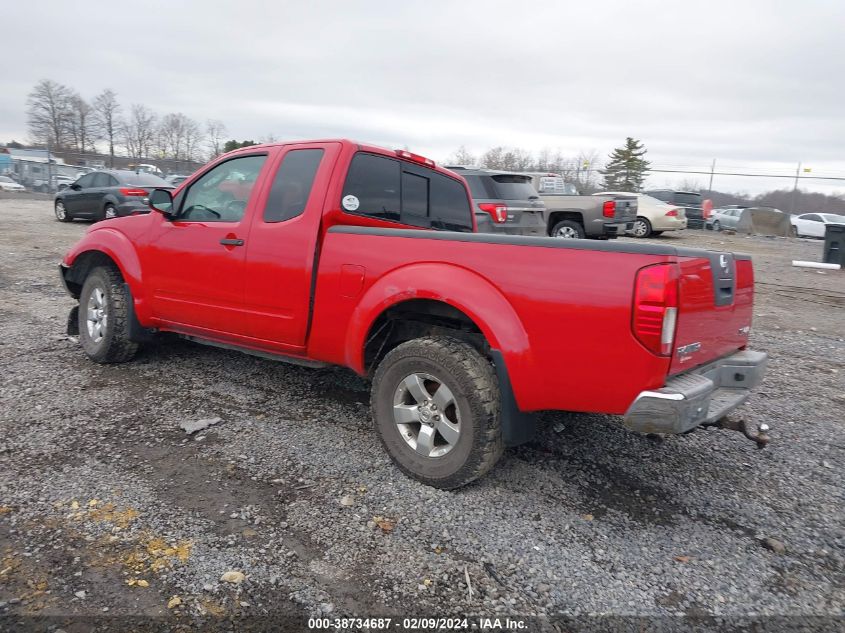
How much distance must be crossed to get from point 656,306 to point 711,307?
552 mm

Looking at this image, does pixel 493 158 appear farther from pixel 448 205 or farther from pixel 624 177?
pixel 448 205

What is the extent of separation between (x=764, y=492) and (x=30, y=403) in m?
4.78

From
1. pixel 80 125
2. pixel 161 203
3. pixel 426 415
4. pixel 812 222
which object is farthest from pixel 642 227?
pixel 80 125

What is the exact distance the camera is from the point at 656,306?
2467 mm

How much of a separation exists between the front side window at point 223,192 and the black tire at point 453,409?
173 cm

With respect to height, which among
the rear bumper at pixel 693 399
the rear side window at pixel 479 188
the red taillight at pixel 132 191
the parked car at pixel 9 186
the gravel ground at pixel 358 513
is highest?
the parked car at pixel 9 186

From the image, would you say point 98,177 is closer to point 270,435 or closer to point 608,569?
point 270,435

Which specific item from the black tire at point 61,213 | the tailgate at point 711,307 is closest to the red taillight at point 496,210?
the tailgate at point 711,307

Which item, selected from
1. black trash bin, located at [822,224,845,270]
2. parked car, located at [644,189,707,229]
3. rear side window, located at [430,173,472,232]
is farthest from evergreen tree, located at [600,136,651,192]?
rear side window, located at [430,173,472,232]

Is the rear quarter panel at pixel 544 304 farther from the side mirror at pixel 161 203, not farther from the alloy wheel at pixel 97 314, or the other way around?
the alloy wheel at pixel 97 314

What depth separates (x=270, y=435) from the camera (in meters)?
3.74

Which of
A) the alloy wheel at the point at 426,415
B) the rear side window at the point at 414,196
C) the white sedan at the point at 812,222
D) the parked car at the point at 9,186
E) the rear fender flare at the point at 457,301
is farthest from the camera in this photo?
the parked car at the point at 9,186

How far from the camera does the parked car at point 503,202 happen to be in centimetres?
974

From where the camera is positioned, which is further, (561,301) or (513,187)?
(513,187)
